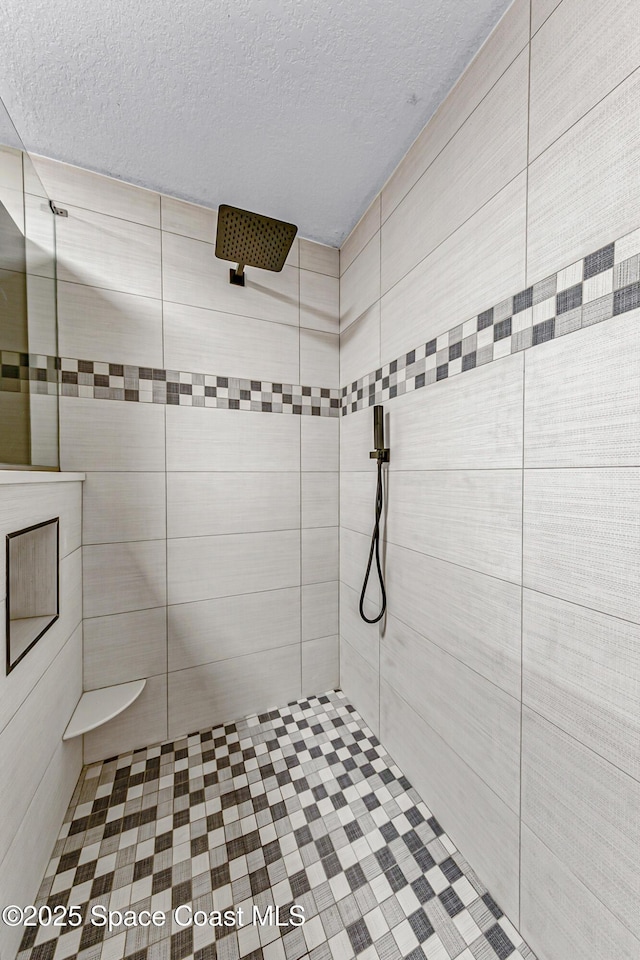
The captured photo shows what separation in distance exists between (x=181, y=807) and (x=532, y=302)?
1839 mm

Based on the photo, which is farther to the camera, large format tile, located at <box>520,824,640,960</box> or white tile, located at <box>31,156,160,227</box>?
white tile, located at <box>31,156,160,227</box>

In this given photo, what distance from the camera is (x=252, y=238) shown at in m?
1.34

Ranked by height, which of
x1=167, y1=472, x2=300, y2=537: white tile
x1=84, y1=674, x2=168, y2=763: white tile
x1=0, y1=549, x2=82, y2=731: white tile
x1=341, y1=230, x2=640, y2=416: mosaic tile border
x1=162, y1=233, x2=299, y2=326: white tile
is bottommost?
x1=84, y1=674, x2=168, y2=763: white tile

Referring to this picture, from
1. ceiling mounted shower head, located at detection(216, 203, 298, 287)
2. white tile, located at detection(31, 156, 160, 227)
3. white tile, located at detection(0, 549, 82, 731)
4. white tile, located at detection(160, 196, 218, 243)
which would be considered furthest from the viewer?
white tile, located at detection(160, 196, 218, 243)

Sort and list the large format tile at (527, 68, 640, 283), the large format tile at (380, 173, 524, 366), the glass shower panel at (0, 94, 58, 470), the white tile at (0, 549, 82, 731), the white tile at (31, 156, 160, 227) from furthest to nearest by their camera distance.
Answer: the white tile at (31, 156, 160, 227) < the glass shower panel at (0, 94, 58, 470) < the large format tile at (380, 173, 524, 366) < the white tile at (0, 549, 82, 731) < the large format tile at (527, 68, 640, 283)

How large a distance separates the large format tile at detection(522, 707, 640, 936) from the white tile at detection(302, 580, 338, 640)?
1.07m

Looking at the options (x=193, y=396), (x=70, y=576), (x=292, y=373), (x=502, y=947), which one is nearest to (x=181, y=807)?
(x=70, y=576)

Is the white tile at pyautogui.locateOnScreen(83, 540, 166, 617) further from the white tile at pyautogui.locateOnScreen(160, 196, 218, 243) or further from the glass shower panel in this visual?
the white tile at pyautogui.locateOnScreen(160, 196, 218, 243)

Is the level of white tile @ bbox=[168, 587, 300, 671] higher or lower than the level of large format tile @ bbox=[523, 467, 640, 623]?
lower

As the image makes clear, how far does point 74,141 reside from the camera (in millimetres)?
1290

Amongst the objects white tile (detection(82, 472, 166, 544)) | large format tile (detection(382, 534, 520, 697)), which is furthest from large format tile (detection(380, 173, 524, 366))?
white tile (detection(82, 472, 166, 544))

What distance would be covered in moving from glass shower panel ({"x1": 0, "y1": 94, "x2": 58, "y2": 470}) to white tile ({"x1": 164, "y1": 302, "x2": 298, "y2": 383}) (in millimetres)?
407

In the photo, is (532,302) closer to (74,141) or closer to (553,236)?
(553,236)

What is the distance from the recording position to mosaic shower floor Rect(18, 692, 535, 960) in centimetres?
89
